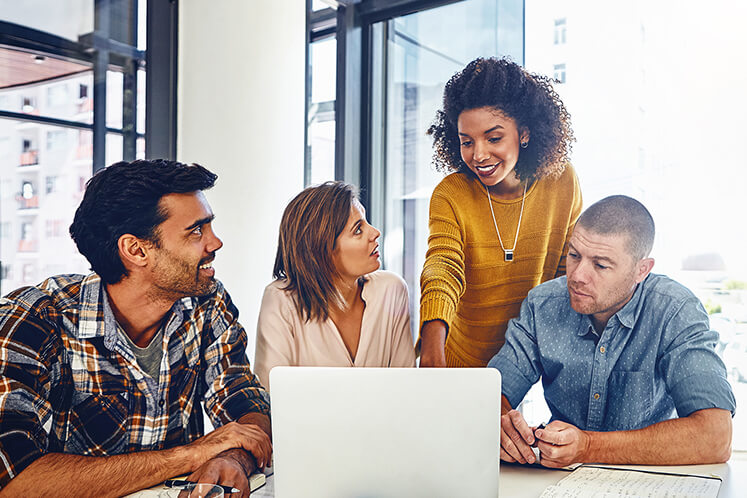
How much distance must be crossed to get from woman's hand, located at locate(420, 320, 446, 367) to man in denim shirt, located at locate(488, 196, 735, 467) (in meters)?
0.22

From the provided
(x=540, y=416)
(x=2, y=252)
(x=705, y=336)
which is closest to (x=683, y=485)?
(x=705, y=336)

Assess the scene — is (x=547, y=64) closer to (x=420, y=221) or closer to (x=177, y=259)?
(x=420, y=221)

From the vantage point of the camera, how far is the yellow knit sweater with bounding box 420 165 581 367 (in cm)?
247

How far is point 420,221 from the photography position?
2.90m

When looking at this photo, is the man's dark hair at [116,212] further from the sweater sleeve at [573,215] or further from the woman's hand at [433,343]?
the sweater sleeve at [573,215]

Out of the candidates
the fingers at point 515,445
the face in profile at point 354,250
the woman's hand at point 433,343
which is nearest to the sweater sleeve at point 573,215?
the woman's hand at point 433,343

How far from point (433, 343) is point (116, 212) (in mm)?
1320

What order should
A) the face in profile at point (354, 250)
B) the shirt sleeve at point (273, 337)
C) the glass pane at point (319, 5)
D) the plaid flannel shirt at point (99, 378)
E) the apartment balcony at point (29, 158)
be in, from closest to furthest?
the plaid flannel shirt at point (99, 378) < the apartment balcony at point (29, 158) < the shirt sleeve at point (273, 337) < the face in profile at point (354, 250) < the glass pane at point (319, 5)

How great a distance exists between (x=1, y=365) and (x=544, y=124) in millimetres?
2049

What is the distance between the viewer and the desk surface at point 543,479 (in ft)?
5.17

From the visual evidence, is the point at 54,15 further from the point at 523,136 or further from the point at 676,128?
the point at 676,128

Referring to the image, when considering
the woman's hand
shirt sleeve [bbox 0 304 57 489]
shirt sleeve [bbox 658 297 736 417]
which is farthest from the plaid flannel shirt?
shirt sleeve [bbox 658 297 736 417]

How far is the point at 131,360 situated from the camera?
76.7 inches

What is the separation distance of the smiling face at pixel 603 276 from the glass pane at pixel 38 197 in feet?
6.14
